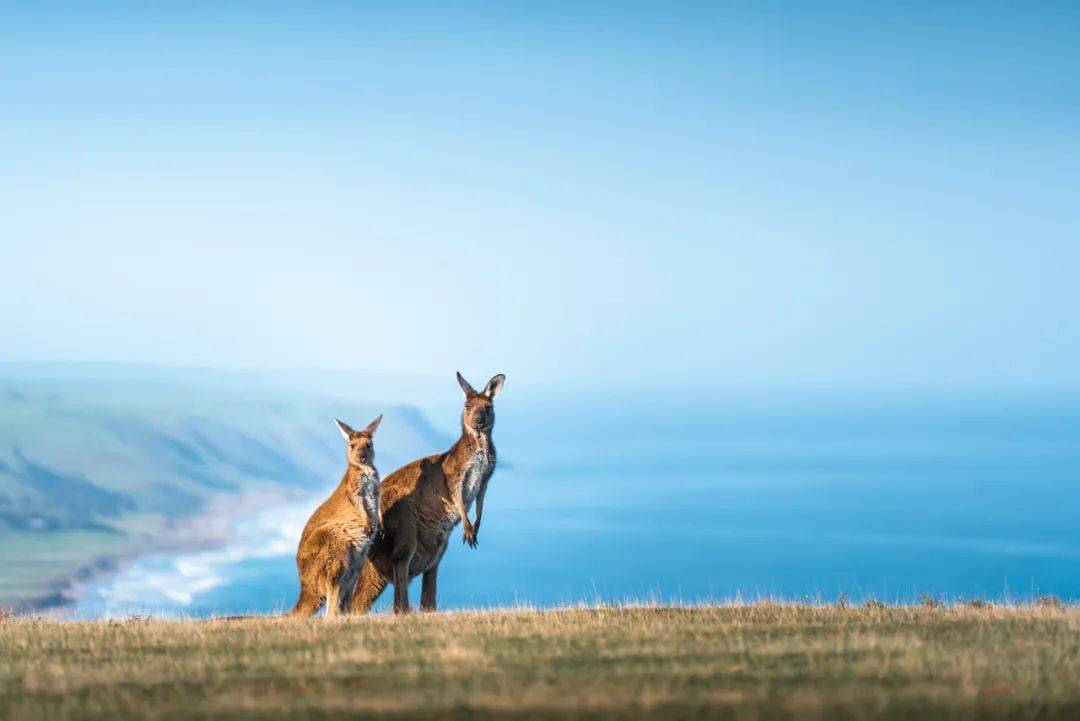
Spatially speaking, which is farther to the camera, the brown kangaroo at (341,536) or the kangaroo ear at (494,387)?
the kangaroo ear at (494,387)

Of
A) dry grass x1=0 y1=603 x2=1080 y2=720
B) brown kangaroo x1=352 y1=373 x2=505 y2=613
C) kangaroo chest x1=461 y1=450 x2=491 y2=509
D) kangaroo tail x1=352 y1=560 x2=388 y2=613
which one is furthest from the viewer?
kangaroo chest x1=461 y1=450 x2=491 y2=509

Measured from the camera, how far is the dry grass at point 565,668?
367 inches

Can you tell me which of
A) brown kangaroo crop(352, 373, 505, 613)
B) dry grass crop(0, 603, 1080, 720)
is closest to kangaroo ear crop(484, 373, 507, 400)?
brown kangaroo crop(352, 373, 505, 613)

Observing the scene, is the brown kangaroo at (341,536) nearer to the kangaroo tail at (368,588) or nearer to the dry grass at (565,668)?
the kangaroo tail at (368,588)

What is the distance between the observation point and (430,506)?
18.8 meters

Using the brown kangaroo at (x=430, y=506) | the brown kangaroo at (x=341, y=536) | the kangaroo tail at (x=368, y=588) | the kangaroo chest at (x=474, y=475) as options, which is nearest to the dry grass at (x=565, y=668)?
the brown kangaroo at (x=341, y=536)

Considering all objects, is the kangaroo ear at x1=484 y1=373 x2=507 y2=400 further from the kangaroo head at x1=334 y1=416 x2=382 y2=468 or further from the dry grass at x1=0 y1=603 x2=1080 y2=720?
the dry grass at x1=0 y1=603 x2=1080 y2=720

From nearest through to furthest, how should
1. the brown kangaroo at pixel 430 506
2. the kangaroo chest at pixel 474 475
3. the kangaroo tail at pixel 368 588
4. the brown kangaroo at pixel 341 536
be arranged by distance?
the brown kangaroo at pixel 341 536
the brown kangaroo at pixel 430 506
the kangaroo tail at pixel 368 588
the kangaroo chest at pixel 474 475

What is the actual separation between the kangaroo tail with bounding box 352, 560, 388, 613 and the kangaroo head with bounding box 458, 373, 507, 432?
2367 millimetres

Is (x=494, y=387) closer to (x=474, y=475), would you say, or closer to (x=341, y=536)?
(x=474, y=475)

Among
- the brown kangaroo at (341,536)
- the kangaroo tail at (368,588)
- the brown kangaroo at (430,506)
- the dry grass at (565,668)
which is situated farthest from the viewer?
the kangaroo tail at (368,588)

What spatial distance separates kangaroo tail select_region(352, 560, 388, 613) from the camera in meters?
18.8

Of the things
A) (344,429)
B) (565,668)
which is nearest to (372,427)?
(344,429)

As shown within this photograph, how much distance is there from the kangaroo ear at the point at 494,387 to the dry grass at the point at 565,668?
499cm
